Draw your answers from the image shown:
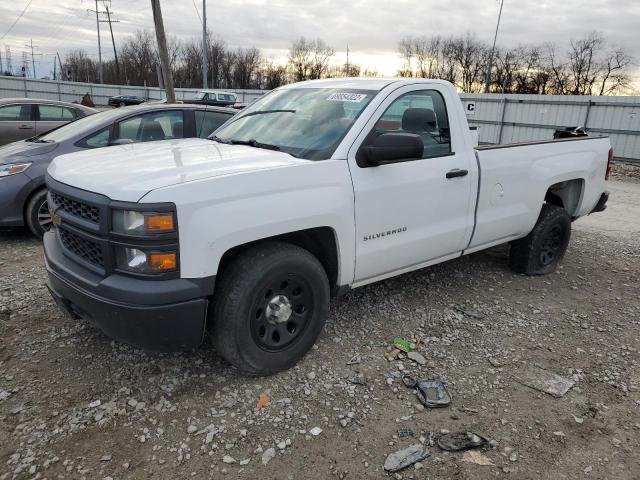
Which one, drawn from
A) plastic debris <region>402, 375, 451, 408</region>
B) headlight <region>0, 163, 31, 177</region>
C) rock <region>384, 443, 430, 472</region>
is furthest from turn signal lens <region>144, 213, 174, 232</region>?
headlight <region>0, 163, 31, 177</region>

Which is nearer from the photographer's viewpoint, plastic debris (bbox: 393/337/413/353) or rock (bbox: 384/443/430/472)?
rock (bbox: 384/443/430/472)

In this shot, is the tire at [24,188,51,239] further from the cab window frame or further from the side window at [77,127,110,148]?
the cab window frame

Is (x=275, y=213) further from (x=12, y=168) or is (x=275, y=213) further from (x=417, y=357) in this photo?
(x=12, y=168)

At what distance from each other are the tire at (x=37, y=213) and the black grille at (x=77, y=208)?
2.94 metres

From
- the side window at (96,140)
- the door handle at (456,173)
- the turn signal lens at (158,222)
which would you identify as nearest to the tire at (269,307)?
the turn signal lens at (158,222)

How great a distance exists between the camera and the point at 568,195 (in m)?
5.51

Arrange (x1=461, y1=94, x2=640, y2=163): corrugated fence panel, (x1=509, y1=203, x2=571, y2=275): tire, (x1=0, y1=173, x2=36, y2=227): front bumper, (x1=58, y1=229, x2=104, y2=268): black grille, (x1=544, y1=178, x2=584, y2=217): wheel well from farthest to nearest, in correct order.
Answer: (x1=461, y1=94, x2=640, y2=163): corrugated fence panel
(x1=0, y1=173, x2=36, y2=227): front bumper
(x1=544, y1=178, x2=584, y2=217): wheel well
(x1=509, y1=203, x2=571, y2=275): tire
(x1=58, y1=229, x2=104, y2=268): black grille

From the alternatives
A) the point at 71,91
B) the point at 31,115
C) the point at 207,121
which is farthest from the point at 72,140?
the point at 71,91

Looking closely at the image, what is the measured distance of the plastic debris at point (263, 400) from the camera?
3043 millimetres

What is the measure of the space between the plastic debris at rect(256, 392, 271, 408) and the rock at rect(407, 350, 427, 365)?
111 centimetres

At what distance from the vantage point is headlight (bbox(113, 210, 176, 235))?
2.59m

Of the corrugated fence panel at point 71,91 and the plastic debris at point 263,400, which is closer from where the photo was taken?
the plastic debris at point 263,400

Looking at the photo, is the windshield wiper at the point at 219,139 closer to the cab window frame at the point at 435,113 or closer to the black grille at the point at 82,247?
the cab window frame at the point at 435,113

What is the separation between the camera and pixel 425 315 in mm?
4316
